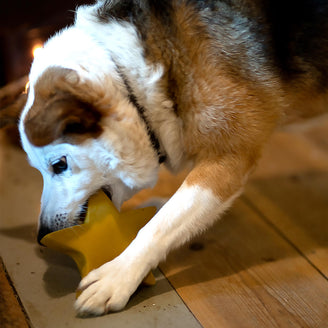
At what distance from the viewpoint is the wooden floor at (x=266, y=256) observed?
4.61ft

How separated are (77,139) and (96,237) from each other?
1.00ft

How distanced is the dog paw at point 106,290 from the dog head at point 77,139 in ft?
0.64

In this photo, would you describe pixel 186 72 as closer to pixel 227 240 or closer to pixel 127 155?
pixel 127 155

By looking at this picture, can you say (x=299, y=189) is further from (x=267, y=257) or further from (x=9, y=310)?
(x=9, y=310)

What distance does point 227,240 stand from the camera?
1737 mm

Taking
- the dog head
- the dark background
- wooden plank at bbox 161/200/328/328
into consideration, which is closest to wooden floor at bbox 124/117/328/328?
wooden plank at bbox 161/200/328/328

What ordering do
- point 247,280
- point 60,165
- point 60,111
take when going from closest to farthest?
point 60,111, point 60,165, point 247,280

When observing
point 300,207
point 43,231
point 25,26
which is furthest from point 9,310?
point 25,26

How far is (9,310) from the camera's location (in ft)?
4.45

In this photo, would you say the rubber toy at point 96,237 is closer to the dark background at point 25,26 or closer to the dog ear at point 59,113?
the dog ear at point 59,113

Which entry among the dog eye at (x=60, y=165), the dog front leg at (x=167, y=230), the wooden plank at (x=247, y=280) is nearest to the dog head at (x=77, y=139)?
the dog eye at (x=60, y=165)

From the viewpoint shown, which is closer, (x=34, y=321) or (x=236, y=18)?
(x=34, y=321)

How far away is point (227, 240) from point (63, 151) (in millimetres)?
711

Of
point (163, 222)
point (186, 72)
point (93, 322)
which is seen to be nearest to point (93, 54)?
point (186, 72)
